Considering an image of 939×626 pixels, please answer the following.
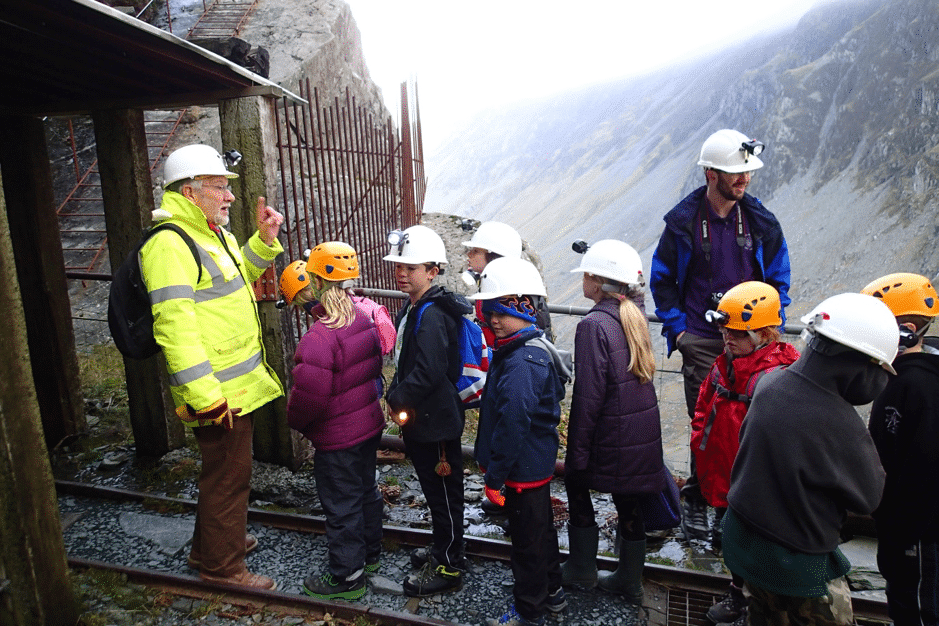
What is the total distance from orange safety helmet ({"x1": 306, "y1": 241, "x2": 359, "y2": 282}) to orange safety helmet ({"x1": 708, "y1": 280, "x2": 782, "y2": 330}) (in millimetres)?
2019

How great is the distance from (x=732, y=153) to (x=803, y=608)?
8.75ft

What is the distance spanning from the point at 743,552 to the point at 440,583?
1858 mm

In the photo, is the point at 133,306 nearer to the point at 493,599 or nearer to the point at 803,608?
the point at 493,599

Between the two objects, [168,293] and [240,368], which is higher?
[168,293]

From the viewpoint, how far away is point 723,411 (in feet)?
12.2

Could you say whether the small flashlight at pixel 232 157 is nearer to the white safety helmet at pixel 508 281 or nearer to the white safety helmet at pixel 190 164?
the white safety helmet at pixel 190 164

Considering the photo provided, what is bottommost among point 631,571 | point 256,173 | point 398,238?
point 631,571

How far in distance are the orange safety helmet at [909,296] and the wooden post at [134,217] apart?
524cm

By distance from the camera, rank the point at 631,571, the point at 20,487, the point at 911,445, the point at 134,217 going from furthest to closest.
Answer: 1. the point at 134,217
2. the point at 631,571
3. the point at 20,487
4. the point at 911,445

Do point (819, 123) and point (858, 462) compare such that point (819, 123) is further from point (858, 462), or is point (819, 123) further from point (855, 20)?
point (858, 462)

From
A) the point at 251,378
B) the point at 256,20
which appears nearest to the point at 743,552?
the point at 251,378

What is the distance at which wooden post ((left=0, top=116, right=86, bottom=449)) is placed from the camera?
18.0 ft

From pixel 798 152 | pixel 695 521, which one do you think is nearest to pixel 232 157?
pixel 695 521

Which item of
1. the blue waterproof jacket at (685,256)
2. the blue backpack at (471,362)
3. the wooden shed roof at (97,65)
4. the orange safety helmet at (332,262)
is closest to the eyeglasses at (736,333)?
the blue waterproof jacket at (685,256)
